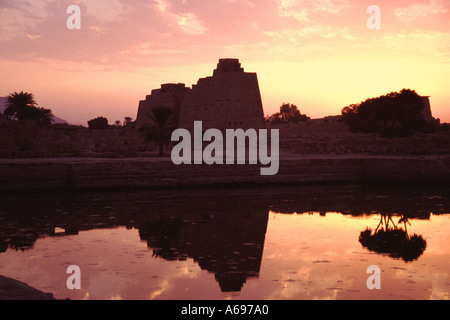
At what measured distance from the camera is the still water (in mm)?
8203

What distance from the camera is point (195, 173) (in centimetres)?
2117

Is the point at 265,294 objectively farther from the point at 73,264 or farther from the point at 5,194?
the point at 5,194

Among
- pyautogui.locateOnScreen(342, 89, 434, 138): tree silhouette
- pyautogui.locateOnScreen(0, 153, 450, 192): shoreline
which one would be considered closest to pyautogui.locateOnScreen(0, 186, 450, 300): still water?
pyautogui.locateOnScreen(0, 153, 450, 192): shoreline

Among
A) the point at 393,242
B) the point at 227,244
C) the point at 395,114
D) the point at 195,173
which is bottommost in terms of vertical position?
the point at 393,242

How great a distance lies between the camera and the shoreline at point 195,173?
1897 centimetres

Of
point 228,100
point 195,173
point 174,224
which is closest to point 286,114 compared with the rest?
point 228,100

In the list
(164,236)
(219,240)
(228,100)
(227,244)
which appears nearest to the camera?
(227,244)

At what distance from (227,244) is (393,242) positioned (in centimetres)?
408

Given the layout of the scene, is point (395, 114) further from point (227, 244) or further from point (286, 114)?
point (286, 114)

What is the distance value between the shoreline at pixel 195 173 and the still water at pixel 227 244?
2.81 ft

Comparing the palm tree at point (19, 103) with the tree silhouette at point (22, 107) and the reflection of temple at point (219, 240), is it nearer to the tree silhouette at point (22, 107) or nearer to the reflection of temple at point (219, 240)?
the tree silhouette at point (22, 107)

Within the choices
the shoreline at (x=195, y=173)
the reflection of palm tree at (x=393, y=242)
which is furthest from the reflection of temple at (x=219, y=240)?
the shoreline at (x=195, y=173)

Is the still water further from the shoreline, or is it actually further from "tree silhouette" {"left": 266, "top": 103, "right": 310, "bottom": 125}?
"tree silhouette" {"left": 266, "top": 103, "right": 310, "bottom": 125}
